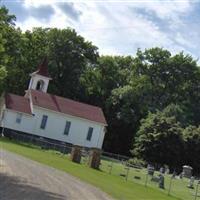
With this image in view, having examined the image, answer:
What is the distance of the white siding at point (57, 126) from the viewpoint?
7025 cm

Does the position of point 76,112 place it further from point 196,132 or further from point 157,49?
point 157,49

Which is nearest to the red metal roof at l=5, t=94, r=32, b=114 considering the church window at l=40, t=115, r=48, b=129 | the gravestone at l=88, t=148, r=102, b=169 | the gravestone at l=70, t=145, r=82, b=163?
the church window at l=40, t=115, r=48, b=129

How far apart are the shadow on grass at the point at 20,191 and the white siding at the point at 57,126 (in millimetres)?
45890

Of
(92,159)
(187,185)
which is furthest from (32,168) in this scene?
(187,185)

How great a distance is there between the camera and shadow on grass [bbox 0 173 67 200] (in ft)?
63.6

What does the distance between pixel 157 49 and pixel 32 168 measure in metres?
64.1

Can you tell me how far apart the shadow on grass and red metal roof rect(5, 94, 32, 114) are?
4576cm

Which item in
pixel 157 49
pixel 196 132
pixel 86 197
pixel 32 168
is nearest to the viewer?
pixel 86 197

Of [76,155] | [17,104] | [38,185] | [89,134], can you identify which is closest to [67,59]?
[89,134]

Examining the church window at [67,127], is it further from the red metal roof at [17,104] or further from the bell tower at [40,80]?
the bell tower at [40,80]

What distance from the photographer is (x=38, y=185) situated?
24375 millimetres

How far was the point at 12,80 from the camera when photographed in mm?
87812

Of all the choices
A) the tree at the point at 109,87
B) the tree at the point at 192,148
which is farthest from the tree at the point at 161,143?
the tree at the point at 109,87

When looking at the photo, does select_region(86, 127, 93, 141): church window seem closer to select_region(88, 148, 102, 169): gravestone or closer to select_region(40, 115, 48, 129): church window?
select_region(40, 115, 48, 129): church window
